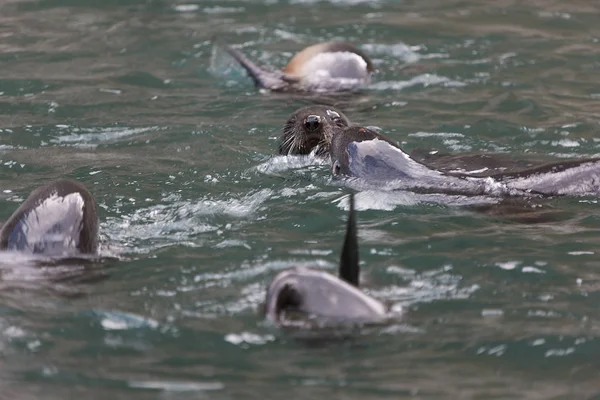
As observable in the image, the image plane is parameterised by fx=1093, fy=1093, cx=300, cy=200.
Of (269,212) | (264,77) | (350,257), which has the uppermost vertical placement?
(264,77)

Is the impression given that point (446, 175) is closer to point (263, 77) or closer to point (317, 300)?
point (317, 300)

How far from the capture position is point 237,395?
411cm

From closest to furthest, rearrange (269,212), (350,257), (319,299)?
1. (319,299)
2. (350,257)
3. (269,212)

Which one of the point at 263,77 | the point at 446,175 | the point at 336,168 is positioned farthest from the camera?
the point at 263,77

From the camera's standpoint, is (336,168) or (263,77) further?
(263,77)

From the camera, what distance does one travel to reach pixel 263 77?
9.03 metres

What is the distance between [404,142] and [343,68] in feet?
5.13

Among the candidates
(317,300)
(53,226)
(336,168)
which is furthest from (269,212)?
(317,300)

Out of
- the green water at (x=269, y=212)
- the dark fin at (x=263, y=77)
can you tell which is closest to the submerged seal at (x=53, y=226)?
the green water at (x=269, y=212)

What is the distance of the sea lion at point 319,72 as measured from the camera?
902 centimetres

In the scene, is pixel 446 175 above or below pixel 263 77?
below

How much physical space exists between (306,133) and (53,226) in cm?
237

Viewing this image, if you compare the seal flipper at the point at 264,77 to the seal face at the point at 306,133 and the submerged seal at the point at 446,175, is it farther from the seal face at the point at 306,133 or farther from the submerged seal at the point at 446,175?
the submerged seal at the point at 446,175

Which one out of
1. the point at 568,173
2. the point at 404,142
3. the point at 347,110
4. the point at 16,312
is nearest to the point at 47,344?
the point at 16,312
